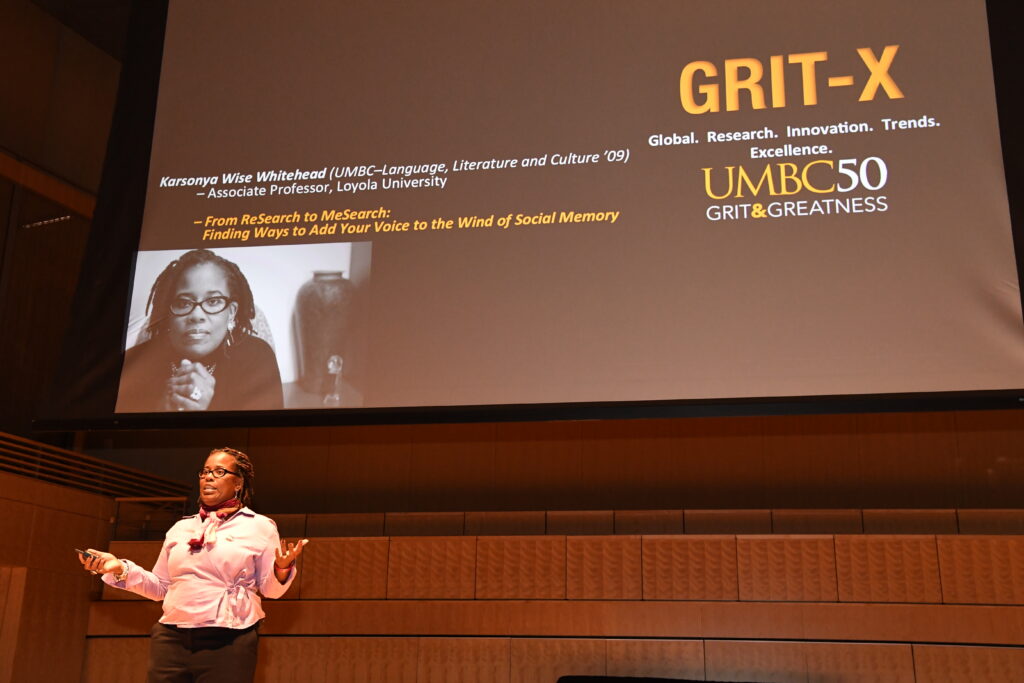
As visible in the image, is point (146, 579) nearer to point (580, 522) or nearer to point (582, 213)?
point (582, 213)

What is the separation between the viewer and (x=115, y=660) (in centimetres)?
648

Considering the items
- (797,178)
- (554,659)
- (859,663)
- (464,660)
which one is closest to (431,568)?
(464,660)

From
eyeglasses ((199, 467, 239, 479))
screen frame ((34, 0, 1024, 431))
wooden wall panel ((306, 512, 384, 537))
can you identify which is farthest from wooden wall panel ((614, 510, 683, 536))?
eyeglasses ((199, 467, 239, 479))

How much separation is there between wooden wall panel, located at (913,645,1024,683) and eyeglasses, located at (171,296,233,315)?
4.12 meters

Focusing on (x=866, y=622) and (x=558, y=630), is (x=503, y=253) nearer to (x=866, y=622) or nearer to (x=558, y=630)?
(x=558, y=630)

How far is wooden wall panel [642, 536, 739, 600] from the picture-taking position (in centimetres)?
592

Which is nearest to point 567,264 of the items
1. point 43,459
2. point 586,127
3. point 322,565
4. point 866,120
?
point 586,127

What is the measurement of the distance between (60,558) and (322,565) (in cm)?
160

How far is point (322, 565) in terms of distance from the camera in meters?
6.49

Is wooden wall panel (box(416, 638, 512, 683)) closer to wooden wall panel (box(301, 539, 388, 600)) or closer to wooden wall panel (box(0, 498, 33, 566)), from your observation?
wooden wall panel (box(301, 539, 388, 600))

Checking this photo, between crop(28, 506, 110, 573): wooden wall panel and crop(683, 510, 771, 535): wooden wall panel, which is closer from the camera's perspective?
crop(28, 506, 110, 573): wooden wall panel

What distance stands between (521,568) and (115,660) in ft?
8.78

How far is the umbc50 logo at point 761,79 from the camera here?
4.43m

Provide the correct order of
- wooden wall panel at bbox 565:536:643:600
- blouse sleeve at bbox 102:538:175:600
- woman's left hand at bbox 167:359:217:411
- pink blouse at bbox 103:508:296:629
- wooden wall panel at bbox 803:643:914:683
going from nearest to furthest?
pink blouse at bbox 103:508:296:629 < blouse sleeve at bbox 102:538:175:600 < woman's left hand at bbox 167:359:217:411 < wooden wall panel at bbox 803:643:914:683 < wooden wall panel at bbox 565:536:643:600
